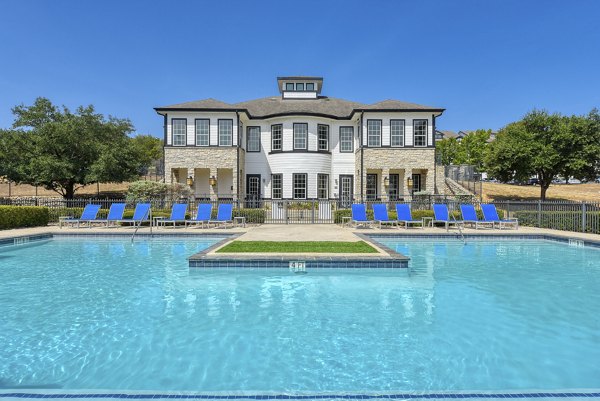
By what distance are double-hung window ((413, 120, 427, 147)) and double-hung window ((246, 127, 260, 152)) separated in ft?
39.0

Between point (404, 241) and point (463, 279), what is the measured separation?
609 cm

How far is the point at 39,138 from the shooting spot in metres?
25.4

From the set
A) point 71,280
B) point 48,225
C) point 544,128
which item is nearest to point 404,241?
point 71,280

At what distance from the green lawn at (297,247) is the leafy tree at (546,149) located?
2842 cm

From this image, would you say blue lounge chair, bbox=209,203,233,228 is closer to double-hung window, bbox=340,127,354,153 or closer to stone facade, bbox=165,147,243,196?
stone facade, bbox=165,147,243,196

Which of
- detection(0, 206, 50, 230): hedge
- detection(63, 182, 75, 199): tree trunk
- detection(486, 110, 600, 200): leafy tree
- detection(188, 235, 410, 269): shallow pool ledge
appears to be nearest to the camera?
detection(188, 235, 410, 269): shallow pool ledge

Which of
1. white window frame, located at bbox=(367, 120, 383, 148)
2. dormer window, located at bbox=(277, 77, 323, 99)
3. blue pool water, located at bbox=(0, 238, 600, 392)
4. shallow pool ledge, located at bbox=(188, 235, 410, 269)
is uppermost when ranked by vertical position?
dormer window, located at bbox=(277, 77, 323, 99)

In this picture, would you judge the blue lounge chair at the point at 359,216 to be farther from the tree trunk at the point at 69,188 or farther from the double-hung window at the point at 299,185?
the tree trunk at the point at 69,188

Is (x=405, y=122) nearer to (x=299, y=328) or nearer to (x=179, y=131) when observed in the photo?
(x=179, y=131)

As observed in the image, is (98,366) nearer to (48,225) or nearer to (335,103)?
(48,225)

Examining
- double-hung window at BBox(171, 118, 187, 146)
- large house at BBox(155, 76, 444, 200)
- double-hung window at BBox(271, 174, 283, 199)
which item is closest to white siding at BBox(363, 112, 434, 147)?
large house at BBox(155, 76, 444, 200)

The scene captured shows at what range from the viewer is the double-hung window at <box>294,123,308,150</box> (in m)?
26.9

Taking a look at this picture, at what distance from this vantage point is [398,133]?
2627cm

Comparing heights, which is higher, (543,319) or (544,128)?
(544,128)
